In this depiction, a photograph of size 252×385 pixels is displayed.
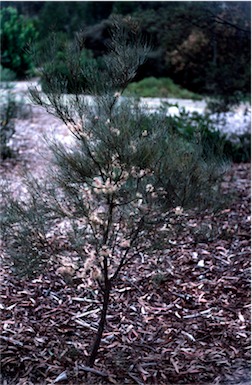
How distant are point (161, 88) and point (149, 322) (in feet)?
28.0

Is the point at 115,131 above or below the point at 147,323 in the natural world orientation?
above

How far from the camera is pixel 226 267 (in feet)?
12.4

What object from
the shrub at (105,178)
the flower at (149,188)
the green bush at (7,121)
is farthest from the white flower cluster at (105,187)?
the green bush at (7,121)

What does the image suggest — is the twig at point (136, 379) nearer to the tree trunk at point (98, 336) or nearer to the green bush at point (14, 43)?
the tree trunk at point (98, 336)

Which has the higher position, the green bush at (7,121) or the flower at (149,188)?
the flower at (149,188)

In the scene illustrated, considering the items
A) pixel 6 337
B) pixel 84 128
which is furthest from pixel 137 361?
pixel 84 128

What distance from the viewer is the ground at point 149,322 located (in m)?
2.72

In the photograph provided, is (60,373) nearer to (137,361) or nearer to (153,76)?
(137,361)

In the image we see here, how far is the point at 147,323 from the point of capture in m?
3.12

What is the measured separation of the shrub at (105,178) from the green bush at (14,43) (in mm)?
8772

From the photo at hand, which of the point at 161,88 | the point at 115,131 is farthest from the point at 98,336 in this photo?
the point at 161,88

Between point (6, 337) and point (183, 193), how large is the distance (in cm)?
114

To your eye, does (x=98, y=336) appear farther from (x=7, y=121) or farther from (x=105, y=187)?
(x=7, y=121)

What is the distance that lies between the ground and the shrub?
0.16m
